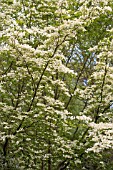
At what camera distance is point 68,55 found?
695 cm

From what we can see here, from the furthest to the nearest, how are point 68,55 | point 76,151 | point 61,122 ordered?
point 68,55
point 76,151
point 61,122

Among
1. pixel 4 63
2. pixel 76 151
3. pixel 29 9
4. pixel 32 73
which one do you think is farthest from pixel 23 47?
pixel 76 151

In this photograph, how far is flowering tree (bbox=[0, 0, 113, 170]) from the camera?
4.65 m

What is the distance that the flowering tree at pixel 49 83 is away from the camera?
4652mm

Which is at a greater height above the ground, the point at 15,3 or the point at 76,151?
the point at 15,3

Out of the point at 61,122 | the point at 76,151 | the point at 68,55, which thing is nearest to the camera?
the point at 61,122

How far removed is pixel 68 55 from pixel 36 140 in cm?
231

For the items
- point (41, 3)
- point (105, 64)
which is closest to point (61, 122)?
point (105, 64)

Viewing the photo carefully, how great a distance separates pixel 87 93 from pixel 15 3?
8.46 feet

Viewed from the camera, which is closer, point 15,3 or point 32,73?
point 32,73

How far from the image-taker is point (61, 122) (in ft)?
16.9

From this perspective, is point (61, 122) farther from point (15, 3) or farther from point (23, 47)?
point (15, 3)

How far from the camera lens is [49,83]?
5.75 metres

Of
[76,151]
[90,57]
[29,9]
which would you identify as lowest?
[76,151]
